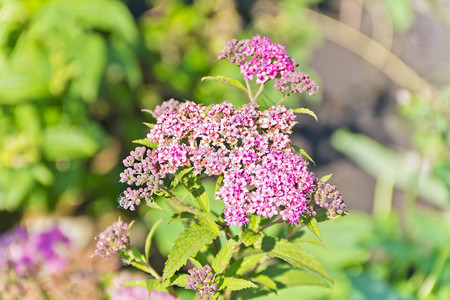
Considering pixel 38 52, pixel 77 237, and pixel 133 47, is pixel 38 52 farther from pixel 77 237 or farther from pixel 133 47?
pixel 77 237

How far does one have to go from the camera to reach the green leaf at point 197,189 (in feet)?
2.86

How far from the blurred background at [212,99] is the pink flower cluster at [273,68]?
5 centimetres

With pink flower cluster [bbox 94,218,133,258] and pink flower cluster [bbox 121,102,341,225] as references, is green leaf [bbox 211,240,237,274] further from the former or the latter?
pink flower cluster [bbox 94,218,133,258]

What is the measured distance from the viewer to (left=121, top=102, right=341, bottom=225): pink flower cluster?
819 millimetres

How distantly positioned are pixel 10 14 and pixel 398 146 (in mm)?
2832

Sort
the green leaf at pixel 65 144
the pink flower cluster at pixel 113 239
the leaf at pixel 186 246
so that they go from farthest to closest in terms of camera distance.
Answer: the green leaf at pixel 65 144
the pink flower cluster at pixel 113 239
the leaf at pixel 186 246

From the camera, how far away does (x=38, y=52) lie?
229 centimetres

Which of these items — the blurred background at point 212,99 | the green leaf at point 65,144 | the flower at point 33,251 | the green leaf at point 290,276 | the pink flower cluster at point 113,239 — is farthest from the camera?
the green leaf at point 65,144

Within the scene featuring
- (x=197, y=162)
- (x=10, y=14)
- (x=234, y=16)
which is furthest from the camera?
(x=234, y=16)

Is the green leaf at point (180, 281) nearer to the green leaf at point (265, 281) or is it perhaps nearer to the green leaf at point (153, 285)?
the green leaf at point (153, 285)

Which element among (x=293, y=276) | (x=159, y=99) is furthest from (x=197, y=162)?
(x=159, y=99)

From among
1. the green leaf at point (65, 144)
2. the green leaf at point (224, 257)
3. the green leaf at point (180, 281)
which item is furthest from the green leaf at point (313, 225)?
the green leaf at point (65, 144)

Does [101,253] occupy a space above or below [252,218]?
below

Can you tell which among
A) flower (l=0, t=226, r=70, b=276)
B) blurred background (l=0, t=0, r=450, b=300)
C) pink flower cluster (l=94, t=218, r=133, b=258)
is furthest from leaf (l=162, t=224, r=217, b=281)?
flower (l=0, t=226, r=70, b=276)
